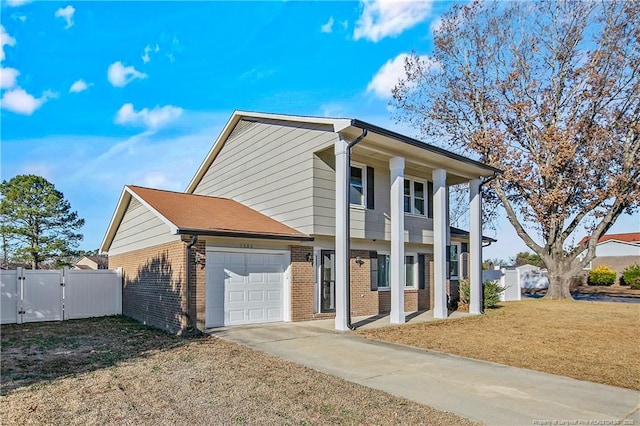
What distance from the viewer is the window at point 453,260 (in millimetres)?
17859

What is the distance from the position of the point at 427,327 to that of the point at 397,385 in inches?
238

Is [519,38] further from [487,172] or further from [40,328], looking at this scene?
[40,328]

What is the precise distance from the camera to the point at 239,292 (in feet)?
38.5

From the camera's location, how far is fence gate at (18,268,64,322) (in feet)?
43.7

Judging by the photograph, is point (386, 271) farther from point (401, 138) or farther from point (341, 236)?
point (401, 138)

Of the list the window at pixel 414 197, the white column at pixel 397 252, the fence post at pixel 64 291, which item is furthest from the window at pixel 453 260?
the fence post at pixel 64 291

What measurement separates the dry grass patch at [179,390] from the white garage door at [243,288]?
85.2 inches

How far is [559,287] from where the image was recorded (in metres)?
22.8

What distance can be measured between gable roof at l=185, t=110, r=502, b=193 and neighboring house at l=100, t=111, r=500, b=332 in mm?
46

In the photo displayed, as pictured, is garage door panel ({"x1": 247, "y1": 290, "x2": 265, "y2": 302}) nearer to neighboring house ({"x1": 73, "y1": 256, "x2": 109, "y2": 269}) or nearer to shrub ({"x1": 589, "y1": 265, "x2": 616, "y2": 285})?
neighboring house ({"x1": 73, "y1": 256, "x2": 109, "y2": 269})

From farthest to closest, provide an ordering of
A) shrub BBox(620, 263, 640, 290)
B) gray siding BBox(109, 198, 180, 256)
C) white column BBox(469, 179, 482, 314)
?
shrub BBox(620, 263, 640, 290)
white column BBox(469, 179, 482, 314)
gray siding BBox(109, 198, 180, 256)

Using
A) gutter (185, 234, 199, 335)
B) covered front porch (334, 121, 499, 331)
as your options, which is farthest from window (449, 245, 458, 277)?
gutter (185, 234, 199, 335)

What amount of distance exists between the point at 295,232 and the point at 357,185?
8.61 ft

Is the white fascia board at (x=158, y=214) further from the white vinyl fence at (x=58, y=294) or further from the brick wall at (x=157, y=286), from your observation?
the white vinyl fence at (x=58, y=294)
